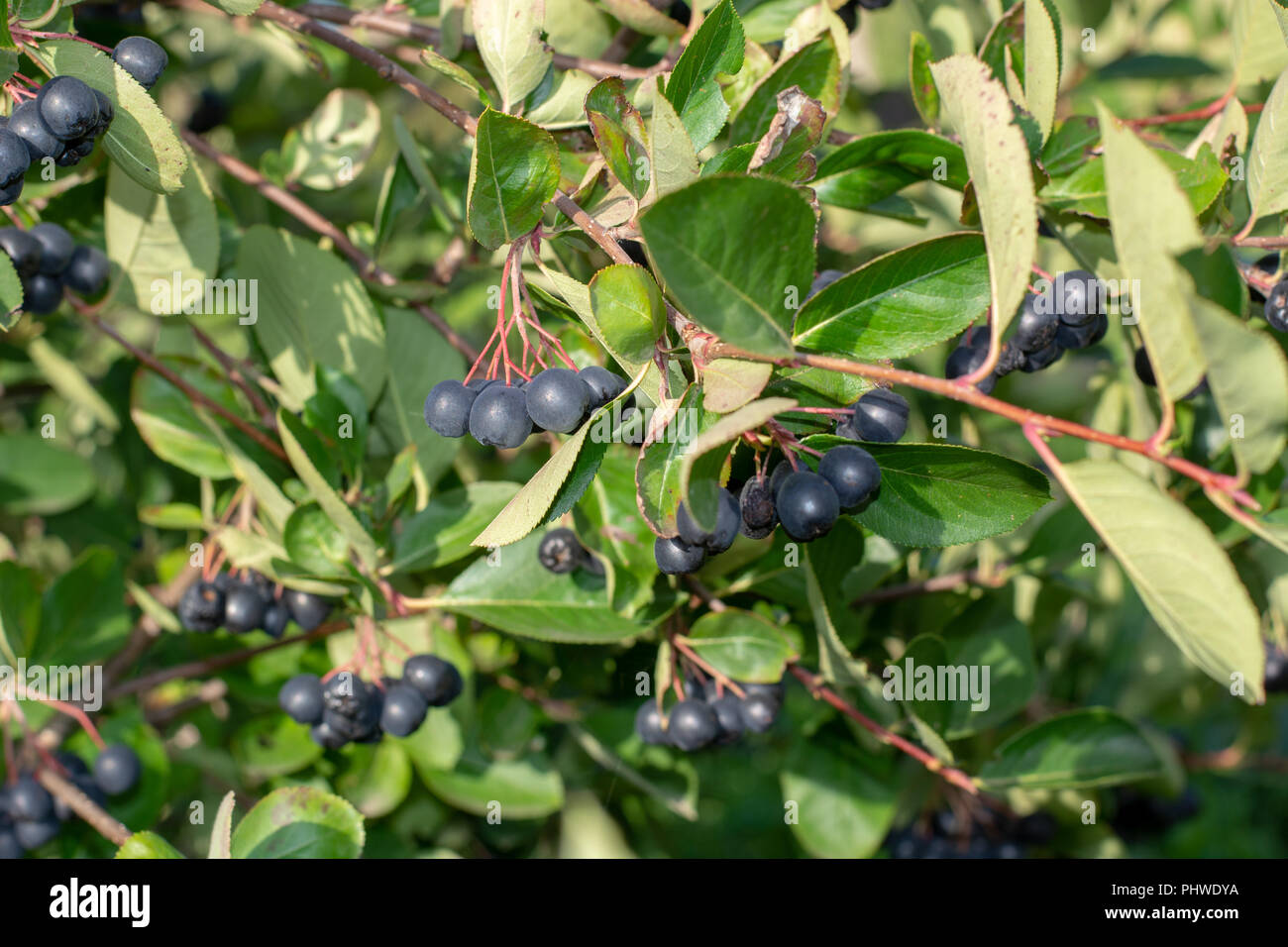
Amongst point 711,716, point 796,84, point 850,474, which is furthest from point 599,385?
point 711,716

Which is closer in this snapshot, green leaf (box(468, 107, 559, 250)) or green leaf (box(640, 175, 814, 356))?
green leaf (box(640, 175, 814, 356))

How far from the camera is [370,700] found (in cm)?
196

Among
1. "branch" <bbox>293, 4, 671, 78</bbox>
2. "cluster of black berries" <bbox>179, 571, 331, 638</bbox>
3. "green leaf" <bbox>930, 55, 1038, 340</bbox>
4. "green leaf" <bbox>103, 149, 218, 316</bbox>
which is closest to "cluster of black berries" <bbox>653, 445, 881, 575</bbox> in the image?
"green leaf" <bbox>930, 55, 1038, 340</bbox>

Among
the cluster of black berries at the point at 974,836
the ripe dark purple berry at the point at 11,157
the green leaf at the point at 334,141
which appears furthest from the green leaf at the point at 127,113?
the cluster of black berries at the point at 974,836

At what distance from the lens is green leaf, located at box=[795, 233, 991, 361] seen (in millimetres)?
1349

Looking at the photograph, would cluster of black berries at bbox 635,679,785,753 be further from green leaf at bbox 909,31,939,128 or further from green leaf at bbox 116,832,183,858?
green leaf at bbox 909,31,939,128

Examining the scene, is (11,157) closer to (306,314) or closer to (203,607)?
(306,314)

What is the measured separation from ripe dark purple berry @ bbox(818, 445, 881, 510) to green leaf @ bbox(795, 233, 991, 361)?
13cm

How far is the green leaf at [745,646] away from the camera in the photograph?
73.4 inches

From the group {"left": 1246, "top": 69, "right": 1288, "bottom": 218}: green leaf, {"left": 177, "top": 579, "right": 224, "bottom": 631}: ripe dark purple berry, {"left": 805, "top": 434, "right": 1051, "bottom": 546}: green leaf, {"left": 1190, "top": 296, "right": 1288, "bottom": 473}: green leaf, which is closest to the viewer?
{"left": 1190, "top": 296, "right": 1288, "bottom": 473}: green leaf

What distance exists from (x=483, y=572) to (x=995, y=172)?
1.19 meters

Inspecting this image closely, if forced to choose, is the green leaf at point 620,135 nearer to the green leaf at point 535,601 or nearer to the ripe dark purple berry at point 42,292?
the green leaf at point 535,601

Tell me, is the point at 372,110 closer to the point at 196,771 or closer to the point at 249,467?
the point at 249,467
